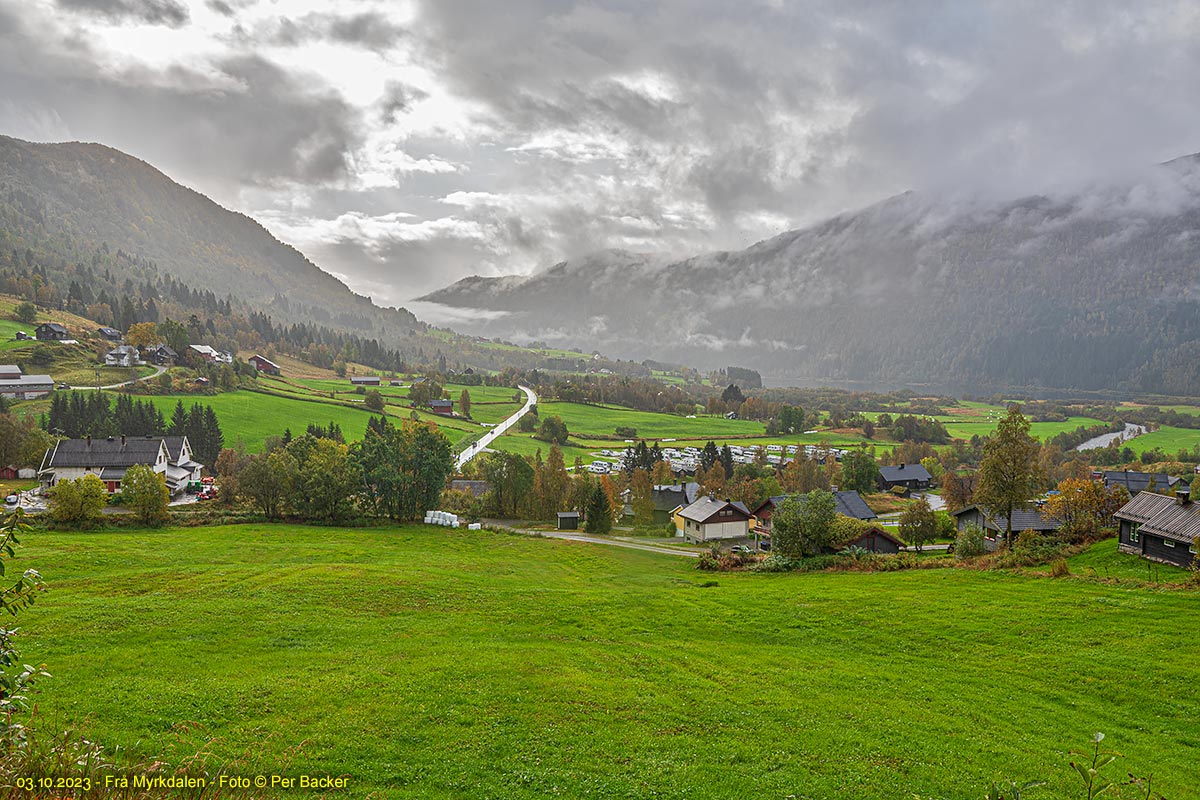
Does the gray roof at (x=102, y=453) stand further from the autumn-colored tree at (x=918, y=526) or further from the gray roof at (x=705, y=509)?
the autumn-colored tree at (x=918, y=526)

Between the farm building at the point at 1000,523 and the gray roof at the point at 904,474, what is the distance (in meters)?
50.9

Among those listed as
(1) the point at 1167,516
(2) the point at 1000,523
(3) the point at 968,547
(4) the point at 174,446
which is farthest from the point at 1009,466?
(4) the point at 174,446

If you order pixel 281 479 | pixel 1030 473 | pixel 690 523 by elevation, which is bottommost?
pixel 690 523

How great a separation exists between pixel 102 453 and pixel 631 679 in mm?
99796

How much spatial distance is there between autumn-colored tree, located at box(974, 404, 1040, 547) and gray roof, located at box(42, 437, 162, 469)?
341 ft

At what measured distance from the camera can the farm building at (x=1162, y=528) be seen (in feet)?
121

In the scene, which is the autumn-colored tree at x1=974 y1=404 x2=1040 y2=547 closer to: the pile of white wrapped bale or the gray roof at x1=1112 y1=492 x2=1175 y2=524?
the gray roof at x1=1112 y1=492 x2=1175 y2=524

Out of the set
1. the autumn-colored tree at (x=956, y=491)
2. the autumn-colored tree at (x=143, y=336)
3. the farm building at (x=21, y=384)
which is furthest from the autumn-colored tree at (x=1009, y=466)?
the autumn-colored tree at (x=143, y=336)

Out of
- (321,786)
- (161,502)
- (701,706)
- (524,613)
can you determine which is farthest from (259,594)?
(161,502)

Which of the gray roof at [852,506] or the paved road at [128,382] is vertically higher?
the paved road at [128,382]

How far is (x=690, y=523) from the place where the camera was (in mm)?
82062

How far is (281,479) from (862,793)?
6922 cm

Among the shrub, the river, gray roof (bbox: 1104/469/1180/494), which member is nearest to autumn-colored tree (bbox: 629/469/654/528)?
the shrub

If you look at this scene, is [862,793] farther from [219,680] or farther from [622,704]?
[219,680]
